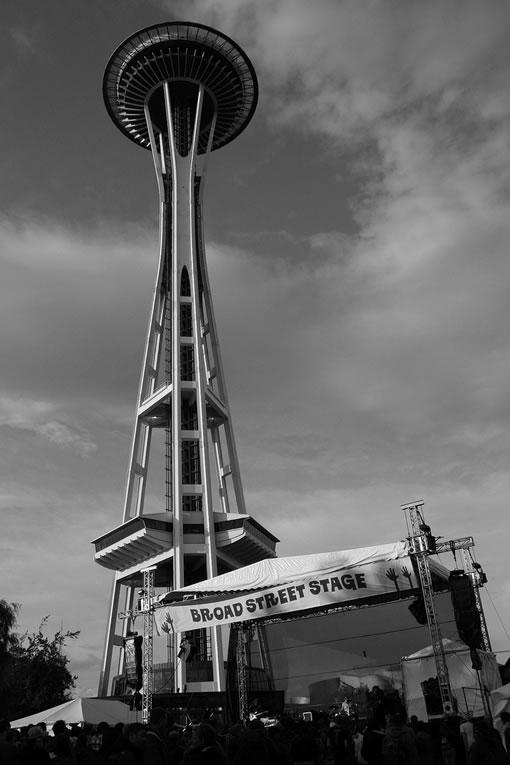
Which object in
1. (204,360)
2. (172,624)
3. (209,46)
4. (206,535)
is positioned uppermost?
Answer: (209,46)

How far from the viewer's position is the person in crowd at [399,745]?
399 inches

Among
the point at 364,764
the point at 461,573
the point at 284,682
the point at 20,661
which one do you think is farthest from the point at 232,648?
the point at 20,661

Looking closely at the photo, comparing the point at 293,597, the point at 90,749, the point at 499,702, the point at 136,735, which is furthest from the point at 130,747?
the point at 293,597

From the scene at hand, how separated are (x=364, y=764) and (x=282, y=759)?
286 inches

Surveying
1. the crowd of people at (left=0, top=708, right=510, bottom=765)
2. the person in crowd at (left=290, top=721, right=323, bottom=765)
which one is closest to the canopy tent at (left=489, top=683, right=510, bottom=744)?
the crowd of people at (left=0, top=708, right=510, bottom=765)

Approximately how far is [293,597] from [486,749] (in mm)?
13298

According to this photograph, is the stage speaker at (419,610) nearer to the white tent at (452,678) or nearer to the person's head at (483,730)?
the white tent at (452,678)

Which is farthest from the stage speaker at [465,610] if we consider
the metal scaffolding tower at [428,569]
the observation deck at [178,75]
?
the observation deck at [178,75]

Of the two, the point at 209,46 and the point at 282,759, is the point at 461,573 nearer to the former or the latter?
the point at 282,759

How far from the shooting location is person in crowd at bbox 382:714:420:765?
1014 cm

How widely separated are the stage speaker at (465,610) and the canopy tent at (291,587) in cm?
131

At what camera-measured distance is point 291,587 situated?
2100 centimetres

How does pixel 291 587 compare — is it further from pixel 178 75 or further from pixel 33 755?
pixel 178 75

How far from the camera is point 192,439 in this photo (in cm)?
5541
